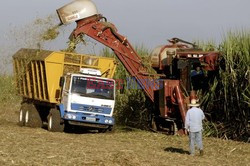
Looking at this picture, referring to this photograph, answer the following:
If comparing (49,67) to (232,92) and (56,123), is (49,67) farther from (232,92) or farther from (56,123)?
(232,92)

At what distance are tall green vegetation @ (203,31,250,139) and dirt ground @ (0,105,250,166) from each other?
95 centimetres

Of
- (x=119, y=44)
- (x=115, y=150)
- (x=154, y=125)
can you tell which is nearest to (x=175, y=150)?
(x=115, y=150)

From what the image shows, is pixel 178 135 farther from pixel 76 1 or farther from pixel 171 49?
pixel 76 1

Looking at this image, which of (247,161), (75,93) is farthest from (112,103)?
(247,161)

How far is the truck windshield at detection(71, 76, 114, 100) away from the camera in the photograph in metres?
20.6

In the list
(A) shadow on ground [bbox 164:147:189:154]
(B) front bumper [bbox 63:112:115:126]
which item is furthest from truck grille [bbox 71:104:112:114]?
(A) shadow on ground [bbox 164:147:189:154]

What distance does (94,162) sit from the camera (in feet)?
39.3

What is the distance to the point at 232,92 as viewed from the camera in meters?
18.9

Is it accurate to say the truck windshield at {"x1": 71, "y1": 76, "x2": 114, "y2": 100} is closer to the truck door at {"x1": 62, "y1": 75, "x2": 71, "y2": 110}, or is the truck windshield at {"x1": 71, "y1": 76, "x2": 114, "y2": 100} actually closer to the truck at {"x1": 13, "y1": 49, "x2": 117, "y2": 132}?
the truck at {"x1": 13, "y1": 49, "x2": 117, "y2": 132}

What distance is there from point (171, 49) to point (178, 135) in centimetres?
350

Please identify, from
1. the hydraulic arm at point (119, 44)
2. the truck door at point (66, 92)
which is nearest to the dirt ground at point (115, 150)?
the truck door at point (66, 92)

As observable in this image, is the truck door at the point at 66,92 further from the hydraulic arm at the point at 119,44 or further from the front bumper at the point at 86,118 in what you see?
the hydraulic arm at the point at 119,44

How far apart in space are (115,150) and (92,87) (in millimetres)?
5820

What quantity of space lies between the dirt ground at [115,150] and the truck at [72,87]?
79 cm
